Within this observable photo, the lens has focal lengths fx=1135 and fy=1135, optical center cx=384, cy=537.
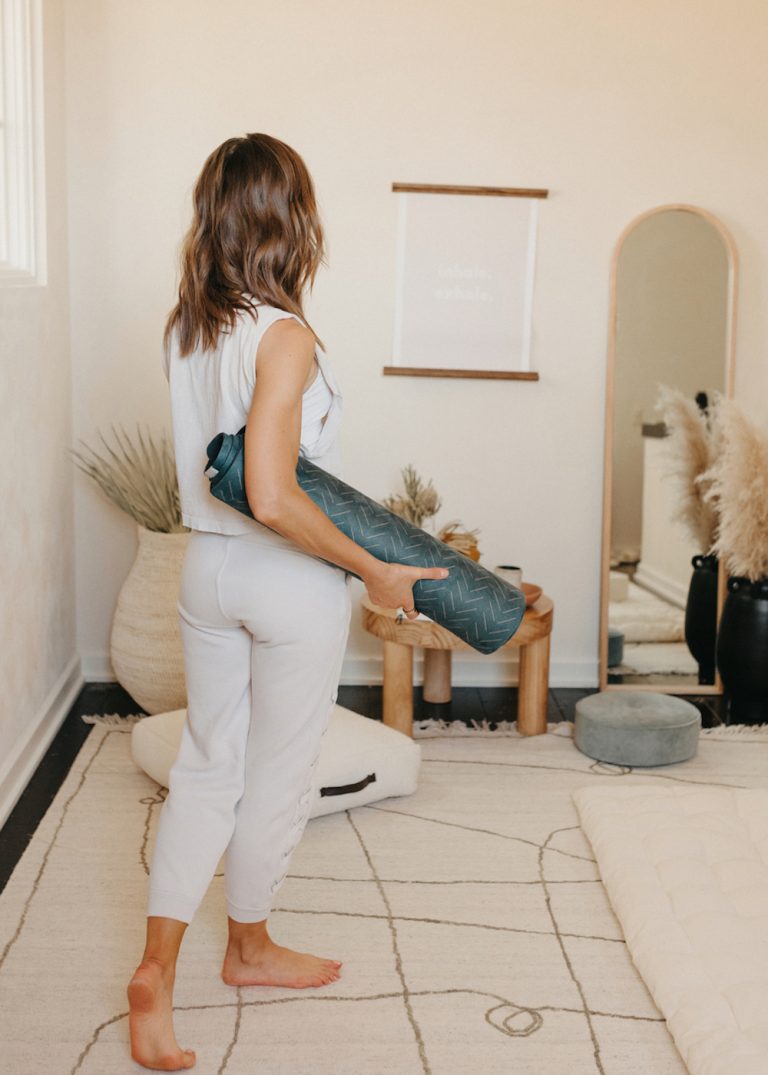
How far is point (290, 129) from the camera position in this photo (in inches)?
148

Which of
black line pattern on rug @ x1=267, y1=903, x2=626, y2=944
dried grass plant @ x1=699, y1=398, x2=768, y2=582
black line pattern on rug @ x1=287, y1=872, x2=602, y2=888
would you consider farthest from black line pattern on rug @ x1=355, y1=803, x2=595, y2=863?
dried grass plant @ x1=699, y1=398, x2=768, y2=582

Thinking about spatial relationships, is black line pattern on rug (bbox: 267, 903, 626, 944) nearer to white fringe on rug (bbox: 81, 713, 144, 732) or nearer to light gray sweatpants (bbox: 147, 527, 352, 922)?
light gray sweatpants (bbox: 147, 527, 352, 922)

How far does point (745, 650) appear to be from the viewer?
12.2 ft

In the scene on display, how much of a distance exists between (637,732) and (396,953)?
1.26 meters

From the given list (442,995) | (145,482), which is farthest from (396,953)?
(145,482)

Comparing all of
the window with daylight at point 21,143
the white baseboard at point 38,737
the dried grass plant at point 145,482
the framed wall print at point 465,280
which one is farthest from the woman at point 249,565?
the framed wall print at point 465,280

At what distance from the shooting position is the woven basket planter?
3.49 meters

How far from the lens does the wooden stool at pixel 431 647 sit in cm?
340

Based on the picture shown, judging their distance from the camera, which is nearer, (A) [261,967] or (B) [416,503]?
(A) [261,967]

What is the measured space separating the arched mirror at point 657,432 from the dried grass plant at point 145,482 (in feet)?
4.94

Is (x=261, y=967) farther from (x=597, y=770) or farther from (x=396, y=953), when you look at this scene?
(x=597, y=770)

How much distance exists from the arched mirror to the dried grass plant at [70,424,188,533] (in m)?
1.51

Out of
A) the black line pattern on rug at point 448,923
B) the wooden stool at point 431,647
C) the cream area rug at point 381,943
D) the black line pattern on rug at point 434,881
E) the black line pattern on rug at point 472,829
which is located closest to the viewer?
the cream area rug at point 381,943

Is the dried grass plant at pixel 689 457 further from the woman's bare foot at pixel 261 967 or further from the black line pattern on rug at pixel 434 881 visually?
the woman's bare foot at pixel 261 967
